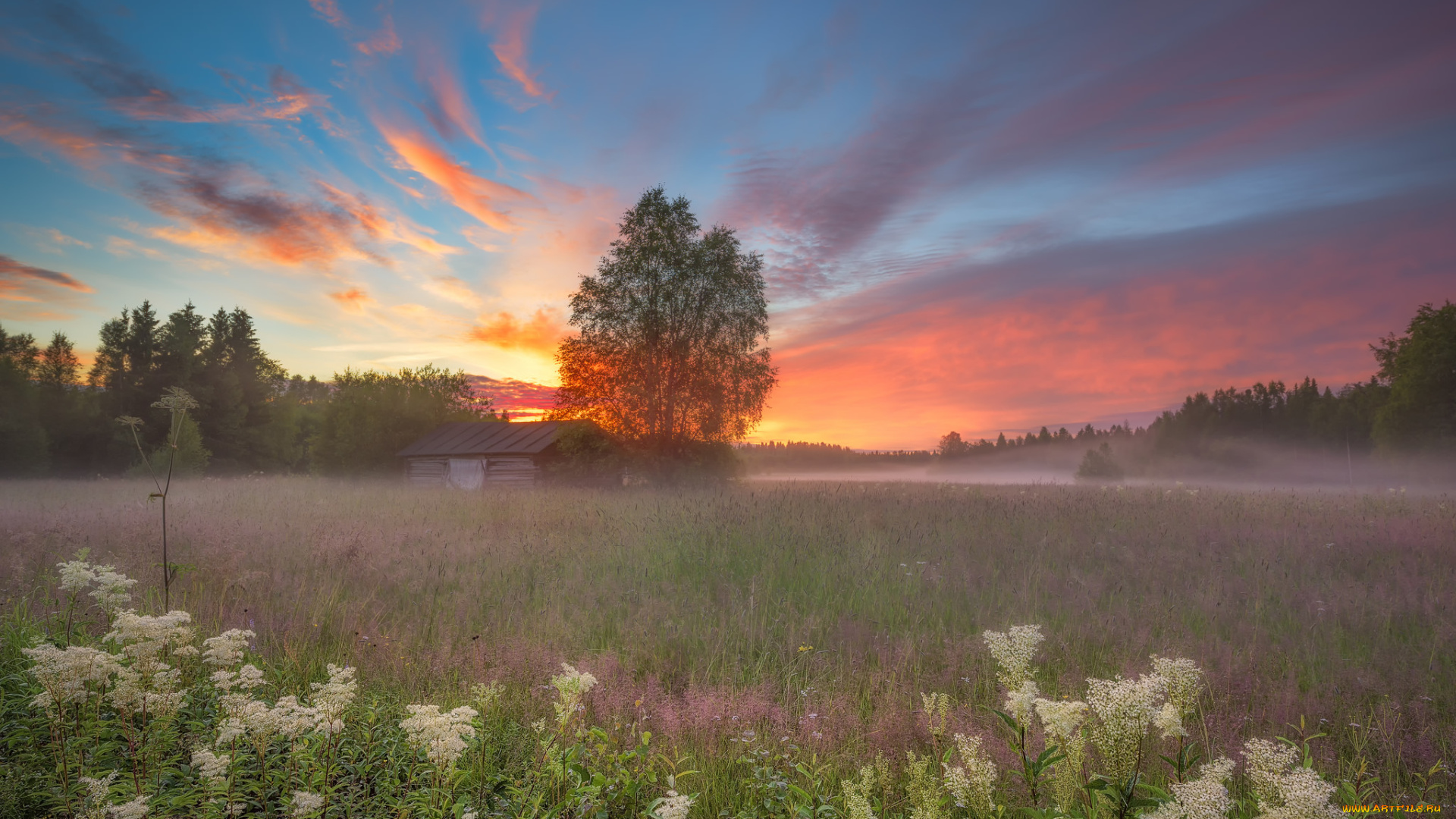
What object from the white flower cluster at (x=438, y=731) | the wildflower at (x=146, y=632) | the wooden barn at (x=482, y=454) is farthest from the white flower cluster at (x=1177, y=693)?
the wooden barn at (x=482, y=454)

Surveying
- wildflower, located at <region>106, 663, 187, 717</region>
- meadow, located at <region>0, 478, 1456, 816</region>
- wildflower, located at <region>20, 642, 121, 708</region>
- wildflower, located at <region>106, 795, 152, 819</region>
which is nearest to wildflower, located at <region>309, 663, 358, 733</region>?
wildflower, located at <region>106, 795, 152, 819</region>

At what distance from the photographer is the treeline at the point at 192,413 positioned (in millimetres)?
36719

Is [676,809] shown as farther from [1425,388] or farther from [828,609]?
[1425,388]

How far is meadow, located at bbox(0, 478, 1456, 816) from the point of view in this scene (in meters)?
4.06

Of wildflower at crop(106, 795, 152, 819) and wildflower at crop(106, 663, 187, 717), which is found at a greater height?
wildflower at crop(106, 663, 187, 717)

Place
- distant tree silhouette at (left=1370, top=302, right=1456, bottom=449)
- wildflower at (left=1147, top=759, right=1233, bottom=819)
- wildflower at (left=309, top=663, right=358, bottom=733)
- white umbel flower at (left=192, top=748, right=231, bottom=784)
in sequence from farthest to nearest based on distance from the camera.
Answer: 1. distant tree silhouette at (left=1370, top=302, right=1456, bottom=449)
2. wildflower at (left=309, top=663, right=358, bottom=733)
3. white umbel flower at (left=192, top=748, right=231, bottom=784)
4. wildflower at (left=1147, top=759, right=1233, bottom=819)

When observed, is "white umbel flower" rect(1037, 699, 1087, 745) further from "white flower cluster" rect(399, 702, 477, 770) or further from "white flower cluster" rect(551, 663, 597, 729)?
"white flower cluster" rect(399, 702, 477, 770)

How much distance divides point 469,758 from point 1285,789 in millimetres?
3850

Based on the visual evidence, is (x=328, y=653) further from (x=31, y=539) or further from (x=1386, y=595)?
(x=1386, y=595)

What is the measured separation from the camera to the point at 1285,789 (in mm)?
1364

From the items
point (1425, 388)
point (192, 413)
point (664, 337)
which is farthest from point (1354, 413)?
point (192, 413)

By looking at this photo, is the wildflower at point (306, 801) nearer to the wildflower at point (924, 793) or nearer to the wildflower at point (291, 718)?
the wildflower at point (291, 718)

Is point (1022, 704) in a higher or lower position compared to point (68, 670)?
higher

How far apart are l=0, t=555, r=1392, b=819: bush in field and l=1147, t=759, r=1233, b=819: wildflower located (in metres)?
0.01
